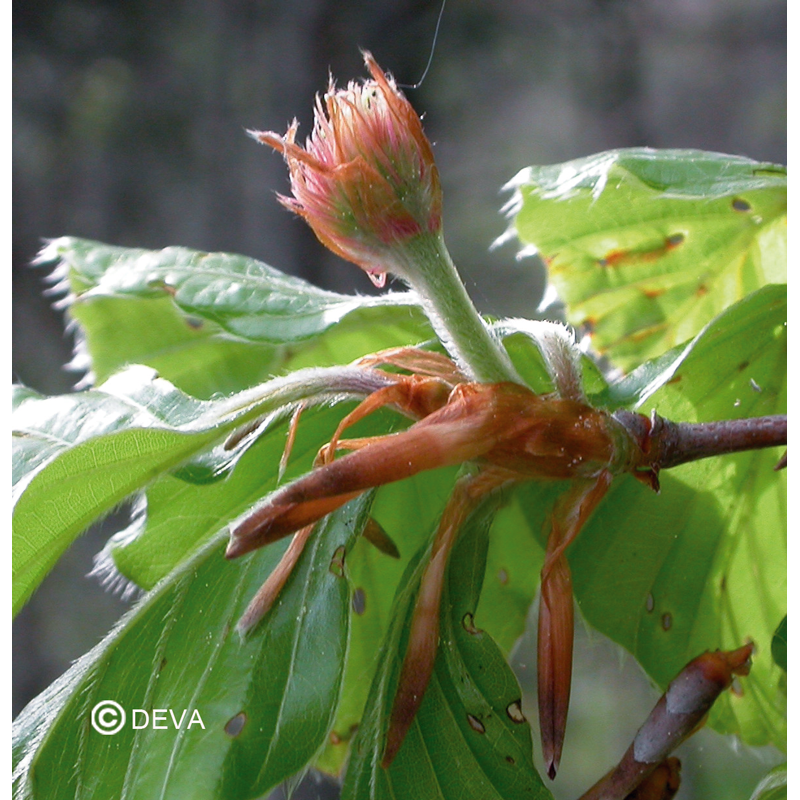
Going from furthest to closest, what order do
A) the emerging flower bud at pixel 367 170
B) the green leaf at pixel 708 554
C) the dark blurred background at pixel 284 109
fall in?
the dark blurred background at pixel 284 109, the green leaf at pixel 708 554, the emerging flower bud at pixel 367 170

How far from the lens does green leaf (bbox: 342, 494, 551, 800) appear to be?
293 millimetres

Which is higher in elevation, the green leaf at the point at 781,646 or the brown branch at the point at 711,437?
the brown branch at the point at 711,437

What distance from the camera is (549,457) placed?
10.5 inches

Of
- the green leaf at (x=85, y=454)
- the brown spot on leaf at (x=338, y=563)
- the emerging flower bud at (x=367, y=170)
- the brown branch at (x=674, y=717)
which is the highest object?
the emerging flower bud at (x=367, y=170)

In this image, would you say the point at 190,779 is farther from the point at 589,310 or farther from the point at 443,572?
the point at 589,310

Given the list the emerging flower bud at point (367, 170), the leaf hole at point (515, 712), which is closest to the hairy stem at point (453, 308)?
→ the emerging flower bud at point (367, 170)

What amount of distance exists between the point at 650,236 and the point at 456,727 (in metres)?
0.26

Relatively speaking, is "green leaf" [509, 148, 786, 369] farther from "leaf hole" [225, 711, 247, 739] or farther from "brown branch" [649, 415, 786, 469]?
"leaf hole" [225, 711, 247, 739]

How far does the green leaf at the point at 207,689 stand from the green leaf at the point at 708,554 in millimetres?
122

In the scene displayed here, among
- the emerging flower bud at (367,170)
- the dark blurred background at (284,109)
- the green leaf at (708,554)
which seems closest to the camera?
the emerging flower bud at (367,170)

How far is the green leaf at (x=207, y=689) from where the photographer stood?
29cm

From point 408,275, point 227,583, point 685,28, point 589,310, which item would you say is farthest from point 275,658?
point 685,28

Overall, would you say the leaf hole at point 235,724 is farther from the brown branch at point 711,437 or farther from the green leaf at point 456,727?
the brown branch at point 711,437

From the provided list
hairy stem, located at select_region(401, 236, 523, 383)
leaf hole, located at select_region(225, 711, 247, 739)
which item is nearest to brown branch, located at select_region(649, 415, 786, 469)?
hairy stem, located at select_region(401, 236, 523, 383)
